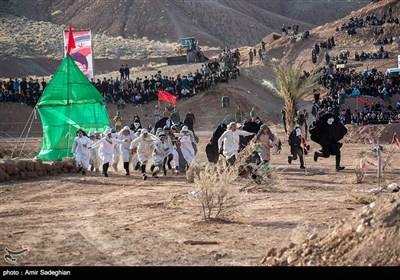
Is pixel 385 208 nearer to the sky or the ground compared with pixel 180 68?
nearer to the ground

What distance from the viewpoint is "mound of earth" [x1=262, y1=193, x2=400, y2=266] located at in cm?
662

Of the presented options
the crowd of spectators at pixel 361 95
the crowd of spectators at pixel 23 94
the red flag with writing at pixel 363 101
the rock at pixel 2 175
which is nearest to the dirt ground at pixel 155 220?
the rock at pixel 2 175

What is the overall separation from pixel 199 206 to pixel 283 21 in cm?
9036

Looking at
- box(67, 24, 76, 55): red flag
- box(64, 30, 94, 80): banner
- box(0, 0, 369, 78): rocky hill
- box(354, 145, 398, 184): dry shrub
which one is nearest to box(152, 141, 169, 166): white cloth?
box(354, 145, 398, 184): dry shrub

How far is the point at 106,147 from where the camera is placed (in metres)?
19.0

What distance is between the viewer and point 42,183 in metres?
17.3

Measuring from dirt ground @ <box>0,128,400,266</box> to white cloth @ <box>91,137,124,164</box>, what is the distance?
Answer: 5.12 ft

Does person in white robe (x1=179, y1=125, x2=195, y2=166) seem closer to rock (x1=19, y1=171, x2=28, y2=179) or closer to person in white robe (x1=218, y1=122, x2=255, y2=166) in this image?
person in white robe (x1=218, y1=122, x2=255, y2=166)

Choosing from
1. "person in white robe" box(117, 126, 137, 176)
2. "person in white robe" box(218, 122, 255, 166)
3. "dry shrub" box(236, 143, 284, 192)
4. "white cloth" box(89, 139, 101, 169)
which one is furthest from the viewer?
"white cloth" box(89, 139, 101, 169)

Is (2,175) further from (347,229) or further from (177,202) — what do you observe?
(347,229)

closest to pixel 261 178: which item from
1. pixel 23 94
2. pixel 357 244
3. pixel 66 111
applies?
pixel 357 244

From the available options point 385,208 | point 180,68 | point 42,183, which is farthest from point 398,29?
point 385,208

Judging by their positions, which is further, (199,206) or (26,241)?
(199,206)
